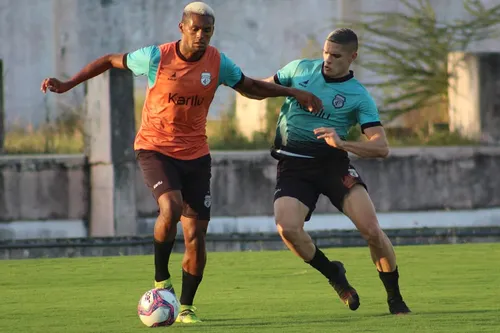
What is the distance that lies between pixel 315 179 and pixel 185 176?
3.39ft

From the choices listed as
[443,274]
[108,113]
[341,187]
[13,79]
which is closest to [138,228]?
[108,113]

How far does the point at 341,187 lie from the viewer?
36.1ft

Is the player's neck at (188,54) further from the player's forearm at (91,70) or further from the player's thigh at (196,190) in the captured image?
the player's thigh at (196,190)

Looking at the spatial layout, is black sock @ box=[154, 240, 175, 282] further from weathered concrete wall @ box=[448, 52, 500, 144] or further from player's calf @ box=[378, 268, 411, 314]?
weathered concrete wall @ box=[448, 52, 500, 144]

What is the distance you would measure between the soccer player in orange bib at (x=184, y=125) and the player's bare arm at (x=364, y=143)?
1.54 ft

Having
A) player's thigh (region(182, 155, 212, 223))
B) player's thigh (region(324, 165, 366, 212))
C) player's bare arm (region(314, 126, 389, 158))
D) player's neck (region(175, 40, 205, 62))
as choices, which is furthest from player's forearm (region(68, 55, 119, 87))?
player's thigh (region(324, 165, 366, 212))

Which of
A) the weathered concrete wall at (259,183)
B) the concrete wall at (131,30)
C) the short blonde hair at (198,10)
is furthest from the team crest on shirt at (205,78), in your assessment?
the concrete wall at (131,30)

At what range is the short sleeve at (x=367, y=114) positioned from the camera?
1095 centimetres

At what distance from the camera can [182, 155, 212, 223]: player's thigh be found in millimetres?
10703

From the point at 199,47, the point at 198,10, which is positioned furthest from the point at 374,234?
the point at 198,10

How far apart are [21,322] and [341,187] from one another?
2.54 meters

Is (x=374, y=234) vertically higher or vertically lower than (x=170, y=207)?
lower

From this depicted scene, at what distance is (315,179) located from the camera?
11.1 meters

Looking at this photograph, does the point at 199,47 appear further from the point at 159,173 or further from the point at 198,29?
the point at 159,173
